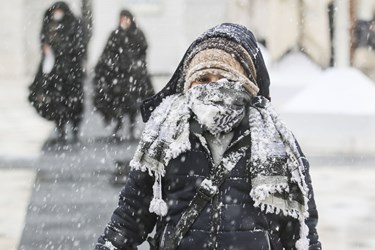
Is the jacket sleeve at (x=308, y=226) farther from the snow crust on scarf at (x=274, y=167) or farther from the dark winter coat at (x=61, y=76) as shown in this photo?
the dark winter coat at (x=61, y=76)

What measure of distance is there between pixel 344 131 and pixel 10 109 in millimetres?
9109

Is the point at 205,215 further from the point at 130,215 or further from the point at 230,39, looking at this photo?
the point at 230,39

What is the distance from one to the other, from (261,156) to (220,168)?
0.13 metres

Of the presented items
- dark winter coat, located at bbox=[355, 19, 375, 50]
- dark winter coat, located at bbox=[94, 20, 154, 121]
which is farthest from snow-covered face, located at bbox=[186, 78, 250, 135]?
dark winter coat, located at bbox=[355, 19, 375, 50]

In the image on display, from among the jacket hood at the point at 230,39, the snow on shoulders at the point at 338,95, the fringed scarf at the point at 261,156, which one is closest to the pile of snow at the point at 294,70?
the snow on shoulders at the point at 338,95

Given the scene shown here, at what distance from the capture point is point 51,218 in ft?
22.2

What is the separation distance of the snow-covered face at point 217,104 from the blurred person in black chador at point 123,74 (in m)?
7.19

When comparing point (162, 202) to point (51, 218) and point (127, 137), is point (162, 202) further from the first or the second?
point (127, 137)

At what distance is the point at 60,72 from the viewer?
32.9 feet

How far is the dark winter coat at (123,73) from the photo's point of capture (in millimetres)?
9656

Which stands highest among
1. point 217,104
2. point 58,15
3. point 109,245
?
point 58,15

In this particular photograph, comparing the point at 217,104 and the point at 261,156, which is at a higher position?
the point at 217,104

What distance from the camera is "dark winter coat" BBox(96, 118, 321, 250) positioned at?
7.73ft

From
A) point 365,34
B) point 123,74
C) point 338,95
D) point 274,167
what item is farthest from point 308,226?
point 365,34
